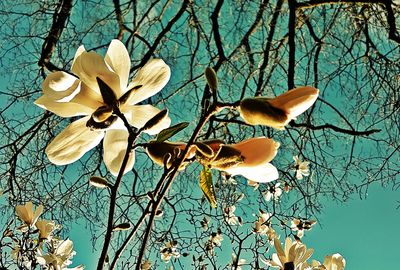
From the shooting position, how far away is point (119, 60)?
0.67 meters

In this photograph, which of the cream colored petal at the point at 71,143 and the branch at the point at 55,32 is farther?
the branch at the point at 55,32

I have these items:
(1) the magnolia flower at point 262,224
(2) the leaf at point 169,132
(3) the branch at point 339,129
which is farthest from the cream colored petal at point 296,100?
(3) the branch at point 339,129

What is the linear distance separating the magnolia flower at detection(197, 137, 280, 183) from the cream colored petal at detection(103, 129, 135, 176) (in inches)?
6.4

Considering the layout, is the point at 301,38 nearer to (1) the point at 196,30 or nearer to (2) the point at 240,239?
(1) the point at 196,30

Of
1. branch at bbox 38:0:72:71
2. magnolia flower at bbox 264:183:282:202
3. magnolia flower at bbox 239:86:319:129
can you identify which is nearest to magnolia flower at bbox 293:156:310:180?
magnolia flower at bbox 264:183:282:202

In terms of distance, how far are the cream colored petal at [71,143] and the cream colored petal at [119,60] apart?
0.07m

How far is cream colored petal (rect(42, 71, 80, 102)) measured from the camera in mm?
626

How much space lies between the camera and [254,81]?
3328 millimetres

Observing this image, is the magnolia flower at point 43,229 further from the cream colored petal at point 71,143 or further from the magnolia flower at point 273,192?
the magnolia flower at point 273,192

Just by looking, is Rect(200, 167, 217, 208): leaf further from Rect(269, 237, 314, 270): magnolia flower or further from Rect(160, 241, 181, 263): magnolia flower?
Rect(160, 241, 181, 263): magnolia flower

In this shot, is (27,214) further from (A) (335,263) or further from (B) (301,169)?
(B) (301,169)

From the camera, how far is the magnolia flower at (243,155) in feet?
1.84

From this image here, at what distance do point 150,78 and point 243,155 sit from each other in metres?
0.19

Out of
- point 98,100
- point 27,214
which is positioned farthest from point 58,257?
point 98,100
